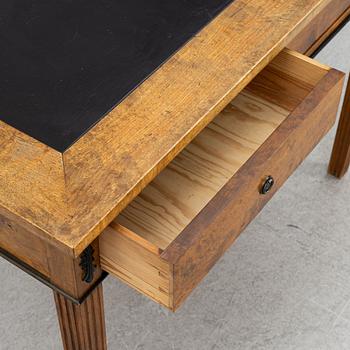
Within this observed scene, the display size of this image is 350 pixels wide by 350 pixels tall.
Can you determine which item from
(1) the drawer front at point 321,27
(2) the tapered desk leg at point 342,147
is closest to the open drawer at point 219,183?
(1) the drawer front at point 321,27

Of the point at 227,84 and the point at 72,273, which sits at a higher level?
the point at 227,84

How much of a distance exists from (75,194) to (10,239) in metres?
0.15

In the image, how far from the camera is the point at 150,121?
3.37 ft

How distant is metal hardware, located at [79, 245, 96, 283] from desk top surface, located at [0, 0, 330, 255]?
0.07 m

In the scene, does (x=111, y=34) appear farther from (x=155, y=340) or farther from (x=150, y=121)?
(x=155, y=340)

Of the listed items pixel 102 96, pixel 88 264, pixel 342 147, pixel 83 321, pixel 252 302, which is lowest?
pixel 252 302

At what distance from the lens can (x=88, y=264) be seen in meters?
1.01

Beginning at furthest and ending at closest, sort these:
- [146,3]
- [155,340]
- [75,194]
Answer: [155,340] < [146,3] < [75,194]

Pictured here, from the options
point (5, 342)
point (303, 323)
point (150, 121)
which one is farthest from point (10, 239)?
point (303, 323)

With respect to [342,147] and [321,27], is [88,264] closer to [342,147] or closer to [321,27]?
[321,27]

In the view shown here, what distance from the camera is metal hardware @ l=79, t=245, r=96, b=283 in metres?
0.99

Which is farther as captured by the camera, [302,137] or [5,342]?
[5,342]

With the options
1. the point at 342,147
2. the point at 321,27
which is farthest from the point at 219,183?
the point at 342,147

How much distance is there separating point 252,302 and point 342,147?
15.7 inches
